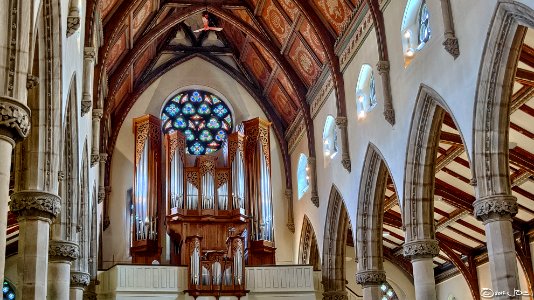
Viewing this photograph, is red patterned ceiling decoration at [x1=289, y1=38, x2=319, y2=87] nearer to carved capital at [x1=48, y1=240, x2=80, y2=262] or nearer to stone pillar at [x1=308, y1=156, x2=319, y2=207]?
stone pillar at [x1=308, y1=156, x2=319, y2=207]

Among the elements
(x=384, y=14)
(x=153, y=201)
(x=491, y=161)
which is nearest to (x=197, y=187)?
(x=153, y=201)

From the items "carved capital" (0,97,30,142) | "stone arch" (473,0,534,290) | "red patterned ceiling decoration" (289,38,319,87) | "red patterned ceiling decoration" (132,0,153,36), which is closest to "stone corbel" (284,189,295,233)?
"red patterned ceiling decoration" (289,38,319,87)

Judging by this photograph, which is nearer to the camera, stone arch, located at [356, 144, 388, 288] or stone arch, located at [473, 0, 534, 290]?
stone arch, located at [473, 0, 534, 290]

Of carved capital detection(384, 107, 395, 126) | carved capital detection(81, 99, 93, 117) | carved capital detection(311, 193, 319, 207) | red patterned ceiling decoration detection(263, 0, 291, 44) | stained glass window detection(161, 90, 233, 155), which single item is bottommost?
carved capital detection(311, 193, 319, 207)

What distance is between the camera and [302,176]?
2983cm

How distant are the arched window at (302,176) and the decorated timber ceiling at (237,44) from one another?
1909mm

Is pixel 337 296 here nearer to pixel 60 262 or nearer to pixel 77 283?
pixel 77 283

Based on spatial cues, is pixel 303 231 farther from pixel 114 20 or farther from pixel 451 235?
pixel 114 20

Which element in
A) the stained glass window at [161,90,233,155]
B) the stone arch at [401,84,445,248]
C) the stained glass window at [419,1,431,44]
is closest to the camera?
the stone arch at [401,84,445,248]

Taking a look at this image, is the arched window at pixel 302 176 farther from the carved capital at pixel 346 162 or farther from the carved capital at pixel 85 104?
the carved capital at pixel 85 104

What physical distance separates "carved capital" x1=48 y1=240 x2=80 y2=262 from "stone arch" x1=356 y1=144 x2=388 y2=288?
895 centimetres

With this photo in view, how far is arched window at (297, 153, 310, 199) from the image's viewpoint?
95.9ft

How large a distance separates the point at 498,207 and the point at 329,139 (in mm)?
11880

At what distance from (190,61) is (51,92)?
19201 mm
